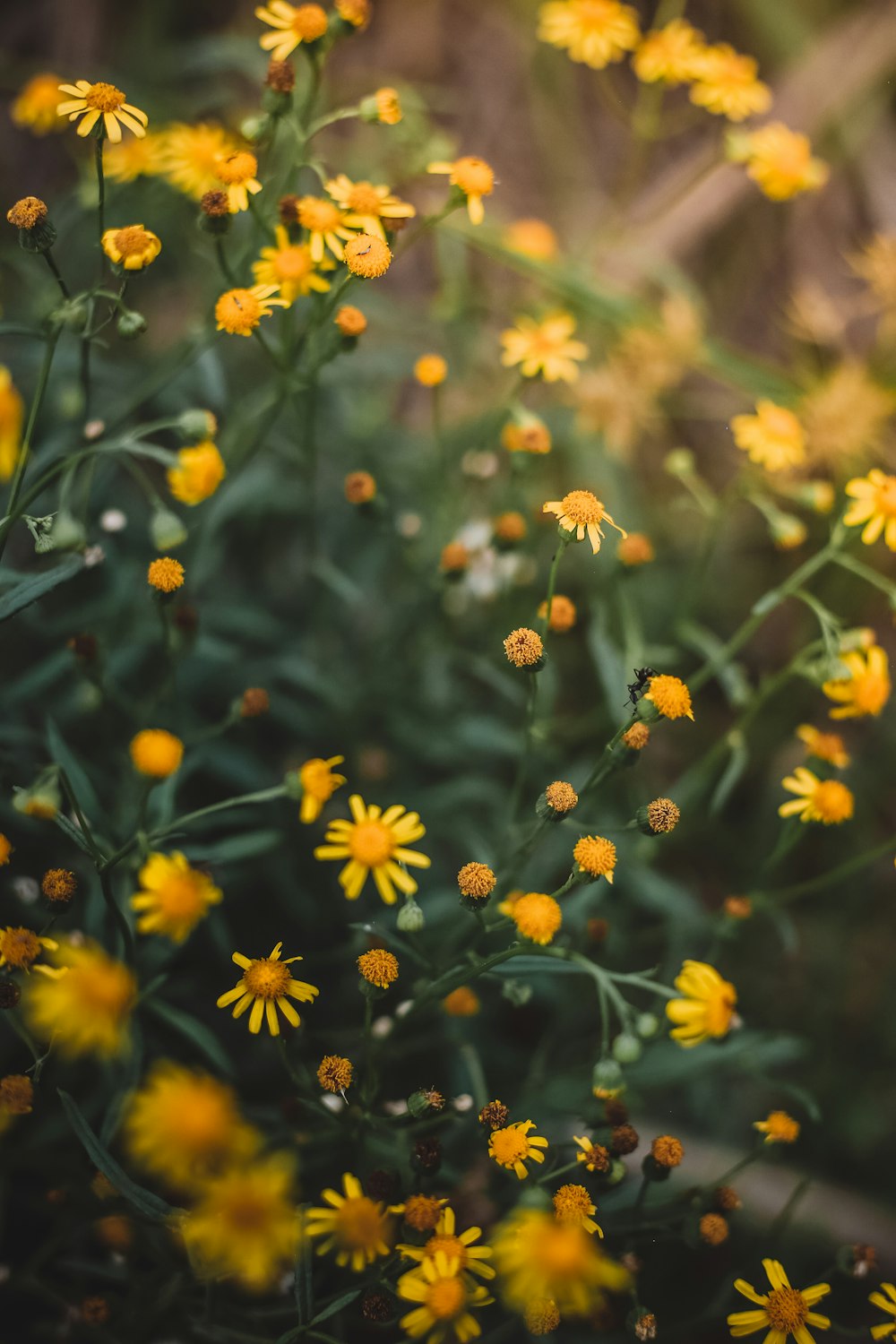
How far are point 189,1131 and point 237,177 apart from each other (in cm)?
156

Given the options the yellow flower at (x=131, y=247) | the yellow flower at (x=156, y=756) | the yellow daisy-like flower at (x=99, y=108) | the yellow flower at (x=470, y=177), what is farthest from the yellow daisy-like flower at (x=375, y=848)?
the yellow daisy-like flower at (x=99, y=108)

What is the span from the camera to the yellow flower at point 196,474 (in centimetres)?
178

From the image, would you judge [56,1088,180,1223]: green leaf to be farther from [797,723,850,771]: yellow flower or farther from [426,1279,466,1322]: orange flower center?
[797,723,850,771]: yellow flower

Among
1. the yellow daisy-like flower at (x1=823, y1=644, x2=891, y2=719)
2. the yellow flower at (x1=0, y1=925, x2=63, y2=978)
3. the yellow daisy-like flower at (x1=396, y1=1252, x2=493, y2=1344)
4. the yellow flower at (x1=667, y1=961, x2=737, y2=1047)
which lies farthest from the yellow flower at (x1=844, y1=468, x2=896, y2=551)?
the yellow flower at (x1=0, y1=925, x2=63, y2=978)

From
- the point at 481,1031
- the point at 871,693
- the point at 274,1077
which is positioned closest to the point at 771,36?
the point at 871,693

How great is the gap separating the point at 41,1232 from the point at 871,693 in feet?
6.74

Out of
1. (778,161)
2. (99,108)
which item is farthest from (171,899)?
(778,161)

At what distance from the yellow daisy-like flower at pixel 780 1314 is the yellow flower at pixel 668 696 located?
3.12 feet

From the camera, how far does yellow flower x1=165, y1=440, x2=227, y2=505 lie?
1.78m

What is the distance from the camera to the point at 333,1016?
2242 mm

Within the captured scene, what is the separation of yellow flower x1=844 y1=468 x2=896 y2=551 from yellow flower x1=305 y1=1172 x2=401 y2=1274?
58.0 inches

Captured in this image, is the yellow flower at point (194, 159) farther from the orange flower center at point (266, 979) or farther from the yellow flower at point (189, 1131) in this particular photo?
the yellow flower at point (189, 1131)

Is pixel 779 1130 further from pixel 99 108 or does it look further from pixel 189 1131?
pixel 99 108

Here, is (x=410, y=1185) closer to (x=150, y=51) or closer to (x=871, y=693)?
(x=871, y=693)
